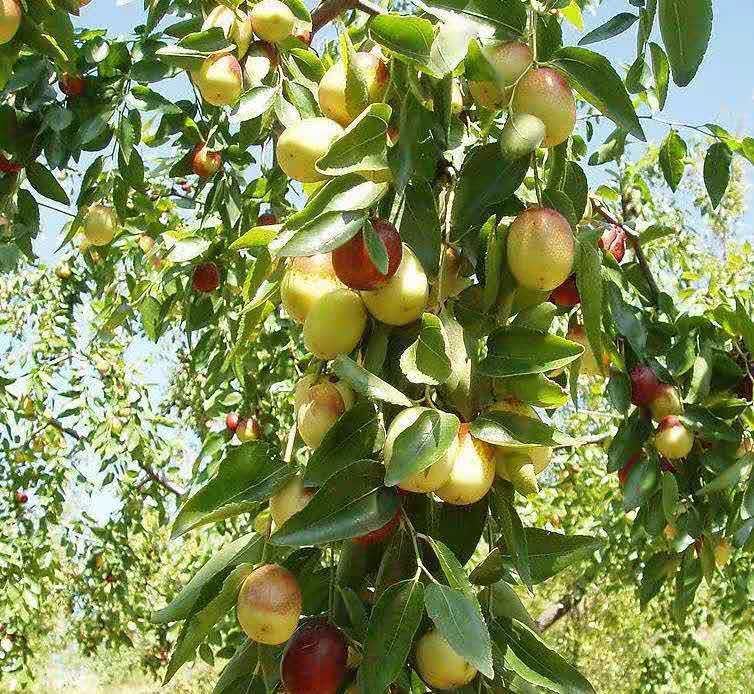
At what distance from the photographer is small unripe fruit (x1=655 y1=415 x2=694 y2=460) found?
5.10 feet

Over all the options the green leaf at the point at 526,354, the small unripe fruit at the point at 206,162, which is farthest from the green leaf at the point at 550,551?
the small unripe fruit at the point at 206,162

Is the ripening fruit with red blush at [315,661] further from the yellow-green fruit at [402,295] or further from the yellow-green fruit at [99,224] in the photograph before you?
the yellow-green fruit at [99,224]

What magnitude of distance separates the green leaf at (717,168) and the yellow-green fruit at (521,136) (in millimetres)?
803

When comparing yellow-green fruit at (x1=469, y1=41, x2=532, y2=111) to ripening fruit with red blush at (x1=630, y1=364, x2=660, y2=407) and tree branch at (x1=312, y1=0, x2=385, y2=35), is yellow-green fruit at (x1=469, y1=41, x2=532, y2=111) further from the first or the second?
ripening fruit with red blush at (x1=630, y1=364, x2=660, y2=407)

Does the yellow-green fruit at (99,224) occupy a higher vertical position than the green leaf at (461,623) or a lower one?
lower

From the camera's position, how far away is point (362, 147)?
2.25 feet

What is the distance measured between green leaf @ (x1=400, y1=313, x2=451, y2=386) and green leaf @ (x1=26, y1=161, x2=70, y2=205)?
1.00m

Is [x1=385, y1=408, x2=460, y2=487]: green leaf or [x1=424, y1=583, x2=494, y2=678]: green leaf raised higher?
[x1=385, y1=408, x2=460, y2=487]: green leaf

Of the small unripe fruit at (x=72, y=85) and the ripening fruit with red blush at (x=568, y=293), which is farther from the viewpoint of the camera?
the small unripe fruit at (x=72, y=85)

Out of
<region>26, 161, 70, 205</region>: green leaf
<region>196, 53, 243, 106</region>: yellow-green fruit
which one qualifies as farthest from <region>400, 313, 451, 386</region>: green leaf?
<region>26, 161, 70, 205</region>: green leaf

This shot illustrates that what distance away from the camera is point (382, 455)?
72 cm

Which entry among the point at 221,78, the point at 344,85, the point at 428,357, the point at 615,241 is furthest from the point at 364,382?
the point at 615,241

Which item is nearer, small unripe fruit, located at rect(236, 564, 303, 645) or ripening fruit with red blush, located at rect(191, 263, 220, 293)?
small unripe fruit, located at rect(236, 564, 303, 645)

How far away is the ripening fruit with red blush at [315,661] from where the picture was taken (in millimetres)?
681
